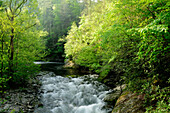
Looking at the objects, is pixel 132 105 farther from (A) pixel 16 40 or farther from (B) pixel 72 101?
(A) pixel 16 40

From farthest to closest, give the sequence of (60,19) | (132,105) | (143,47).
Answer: (60,19)
(132,105)
(143,47)

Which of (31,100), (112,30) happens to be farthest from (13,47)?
(112,30)

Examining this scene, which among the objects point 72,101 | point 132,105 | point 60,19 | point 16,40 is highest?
point 60,19

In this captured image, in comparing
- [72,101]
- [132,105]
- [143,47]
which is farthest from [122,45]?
[72,101]

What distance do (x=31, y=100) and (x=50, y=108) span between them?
1.21m

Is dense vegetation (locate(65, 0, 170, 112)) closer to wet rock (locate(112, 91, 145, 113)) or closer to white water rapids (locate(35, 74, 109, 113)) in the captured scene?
wet rock (locate(112, 91, 145, 113))

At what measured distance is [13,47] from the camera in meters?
6.78

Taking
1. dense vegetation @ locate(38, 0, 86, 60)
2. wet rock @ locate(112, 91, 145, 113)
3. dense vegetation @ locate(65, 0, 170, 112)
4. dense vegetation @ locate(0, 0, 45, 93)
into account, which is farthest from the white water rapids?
dense vegetation @ locate(38, 0, 86, 60)

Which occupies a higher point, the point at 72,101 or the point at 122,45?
the point at 122,45

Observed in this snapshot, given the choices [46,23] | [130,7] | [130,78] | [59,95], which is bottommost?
[59,95]

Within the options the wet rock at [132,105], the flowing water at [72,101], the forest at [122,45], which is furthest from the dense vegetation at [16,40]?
the wet rock at [132,105]

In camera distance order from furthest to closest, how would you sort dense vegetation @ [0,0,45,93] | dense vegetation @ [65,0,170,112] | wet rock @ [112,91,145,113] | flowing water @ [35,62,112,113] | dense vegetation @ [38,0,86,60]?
dense vegetation @ [38,0,86,60] → dense vegetation @ [0,0,45,93] → flowing water @ [35,62,112,113] → wet rock @ [112,91,145,113] → dense vegetation @ [65,0,170,112]

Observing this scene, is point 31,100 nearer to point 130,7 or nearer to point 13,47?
point 13,47

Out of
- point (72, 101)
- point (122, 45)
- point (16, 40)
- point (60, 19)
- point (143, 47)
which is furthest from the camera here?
point (60, 19)
